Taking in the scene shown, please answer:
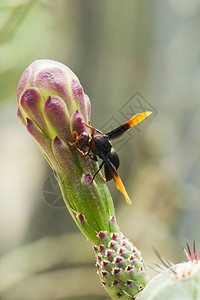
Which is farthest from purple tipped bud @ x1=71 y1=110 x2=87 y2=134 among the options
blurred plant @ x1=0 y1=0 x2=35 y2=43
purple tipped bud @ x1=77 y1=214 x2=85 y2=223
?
blurred plant @ x1=0 y1=0 x2=35 y2=43

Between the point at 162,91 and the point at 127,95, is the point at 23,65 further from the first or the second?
the point at 162,91

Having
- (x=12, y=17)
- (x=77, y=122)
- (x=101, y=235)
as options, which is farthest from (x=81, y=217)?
(x=12, y=17)

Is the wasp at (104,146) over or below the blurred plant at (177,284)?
over

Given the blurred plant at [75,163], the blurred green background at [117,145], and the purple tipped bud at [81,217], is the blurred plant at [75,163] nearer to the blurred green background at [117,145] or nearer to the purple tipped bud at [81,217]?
the purple tipped bud at [81,217]

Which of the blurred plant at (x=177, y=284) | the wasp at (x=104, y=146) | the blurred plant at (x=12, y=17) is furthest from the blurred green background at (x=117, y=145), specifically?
the blurred plant at (x=177, y=284)

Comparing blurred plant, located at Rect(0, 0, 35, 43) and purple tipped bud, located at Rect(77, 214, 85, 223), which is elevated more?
blurred plant, located at Rect(0, 0, 35, 43)

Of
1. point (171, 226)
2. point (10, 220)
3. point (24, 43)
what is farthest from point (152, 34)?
point (10, 220)

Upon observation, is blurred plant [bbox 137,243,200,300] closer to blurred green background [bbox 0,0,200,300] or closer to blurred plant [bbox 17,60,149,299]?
blurred plant [bbox 17,60,149,299]
